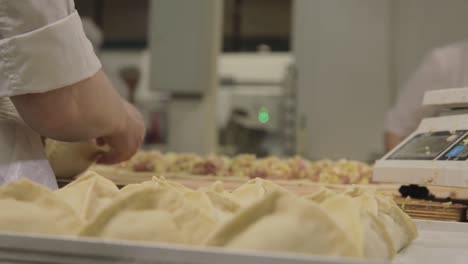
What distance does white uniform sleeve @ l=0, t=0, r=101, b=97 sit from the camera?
846 millimetres

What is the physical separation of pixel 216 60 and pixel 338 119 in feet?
2.92

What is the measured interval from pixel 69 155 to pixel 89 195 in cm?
59

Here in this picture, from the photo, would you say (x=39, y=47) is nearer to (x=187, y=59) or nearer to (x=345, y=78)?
(x=187, y=59)

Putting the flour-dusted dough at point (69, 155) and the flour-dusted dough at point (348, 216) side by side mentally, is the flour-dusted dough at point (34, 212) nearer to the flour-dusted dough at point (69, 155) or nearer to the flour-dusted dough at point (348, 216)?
the flour-dusted dough at point (348, 216)

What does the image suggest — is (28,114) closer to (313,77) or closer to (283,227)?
(283,227)

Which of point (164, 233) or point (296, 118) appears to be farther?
point (296, 118)

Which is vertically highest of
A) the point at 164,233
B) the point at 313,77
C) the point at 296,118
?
the point at 164,233

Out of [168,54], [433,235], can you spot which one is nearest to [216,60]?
[168,54]

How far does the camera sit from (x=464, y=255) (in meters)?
0.75

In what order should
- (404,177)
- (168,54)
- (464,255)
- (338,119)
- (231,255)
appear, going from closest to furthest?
(231,255) → (464,255) → (404,177) → (168,54) → (338,119)

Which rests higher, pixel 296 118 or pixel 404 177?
pixel 404 177

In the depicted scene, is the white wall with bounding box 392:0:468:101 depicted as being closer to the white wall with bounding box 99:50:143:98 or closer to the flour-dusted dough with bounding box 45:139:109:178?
the flour-dusted dough with bounding box 45:139:109:178

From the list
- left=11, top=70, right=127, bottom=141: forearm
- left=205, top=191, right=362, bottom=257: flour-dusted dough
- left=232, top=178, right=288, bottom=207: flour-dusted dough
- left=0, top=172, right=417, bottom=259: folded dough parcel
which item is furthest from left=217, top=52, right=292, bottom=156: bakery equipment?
left=205, top=191, right=362, bottom=257: flour-dusted dough

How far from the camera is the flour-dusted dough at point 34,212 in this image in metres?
0.66
